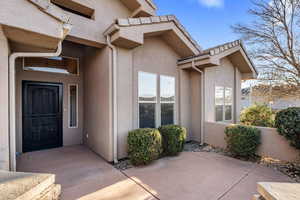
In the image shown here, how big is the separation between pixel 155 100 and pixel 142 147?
2249 mm

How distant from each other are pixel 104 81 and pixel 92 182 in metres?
3.09

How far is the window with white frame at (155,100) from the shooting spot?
223 inches

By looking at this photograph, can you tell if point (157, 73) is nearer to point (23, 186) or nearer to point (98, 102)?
point (98, 102)

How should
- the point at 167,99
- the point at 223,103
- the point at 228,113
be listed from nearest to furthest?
the point at 167,99 < the point at 223,103 < the point at 228,113

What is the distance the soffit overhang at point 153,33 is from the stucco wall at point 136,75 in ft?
1.07

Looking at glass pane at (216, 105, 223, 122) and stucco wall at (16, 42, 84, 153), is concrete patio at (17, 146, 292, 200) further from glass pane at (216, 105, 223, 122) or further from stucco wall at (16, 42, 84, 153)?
glass pane at (216, 105, 223, 122)

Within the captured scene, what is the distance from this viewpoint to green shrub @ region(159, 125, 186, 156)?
5.20 metres

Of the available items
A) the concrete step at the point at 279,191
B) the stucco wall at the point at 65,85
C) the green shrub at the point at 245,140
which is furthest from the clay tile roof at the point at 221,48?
the stucco wall at the point at 65,85

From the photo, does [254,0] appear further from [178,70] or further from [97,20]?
[97,20]

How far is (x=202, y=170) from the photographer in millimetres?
4219

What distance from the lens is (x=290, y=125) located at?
4.09 m

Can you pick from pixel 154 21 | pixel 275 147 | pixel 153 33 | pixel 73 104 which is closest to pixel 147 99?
pixel 153 33

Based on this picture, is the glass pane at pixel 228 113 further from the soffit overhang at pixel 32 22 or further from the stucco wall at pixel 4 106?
the stucco wall at pixel 4 106

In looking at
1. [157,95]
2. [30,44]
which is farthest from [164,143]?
[30,44]
